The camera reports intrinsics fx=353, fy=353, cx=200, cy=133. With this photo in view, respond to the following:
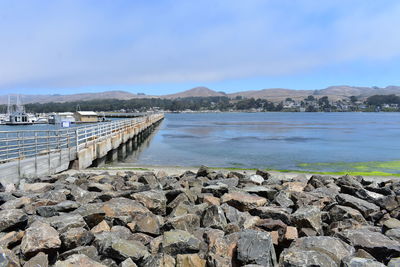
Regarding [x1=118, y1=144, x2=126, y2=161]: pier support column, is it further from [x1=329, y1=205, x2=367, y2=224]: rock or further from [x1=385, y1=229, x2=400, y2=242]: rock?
[x1=385, y1=229, x2=400, y2=242]: rock

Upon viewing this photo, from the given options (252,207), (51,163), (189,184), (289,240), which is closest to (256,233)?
(289,240)

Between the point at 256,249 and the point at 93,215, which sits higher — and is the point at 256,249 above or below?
below

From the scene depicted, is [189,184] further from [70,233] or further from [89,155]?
[89,155]

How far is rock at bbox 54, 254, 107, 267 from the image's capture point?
14.2 feet

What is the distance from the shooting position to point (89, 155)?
17375 mm

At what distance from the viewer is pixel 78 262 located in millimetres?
4402

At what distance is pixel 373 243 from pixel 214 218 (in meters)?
2.49

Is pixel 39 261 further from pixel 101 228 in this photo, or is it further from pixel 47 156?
pixel 47 156

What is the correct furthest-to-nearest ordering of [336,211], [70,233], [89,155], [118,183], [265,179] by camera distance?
[89,155] < [265,179] < [118,183] < [336,211] < [70,233]

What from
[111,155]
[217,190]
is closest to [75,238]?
[217,190]

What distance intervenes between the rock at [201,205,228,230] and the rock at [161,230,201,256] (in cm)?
84

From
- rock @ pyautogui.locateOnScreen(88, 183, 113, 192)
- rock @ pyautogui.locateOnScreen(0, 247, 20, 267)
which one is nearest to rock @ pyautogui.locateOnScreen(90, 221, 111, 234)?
rock @ pyautogui.locateOnScreen(0, 247, 20, 267)

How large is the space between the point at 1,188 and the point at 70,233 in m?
4.90

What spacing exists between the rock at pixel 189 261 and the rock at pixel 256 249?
545mm
